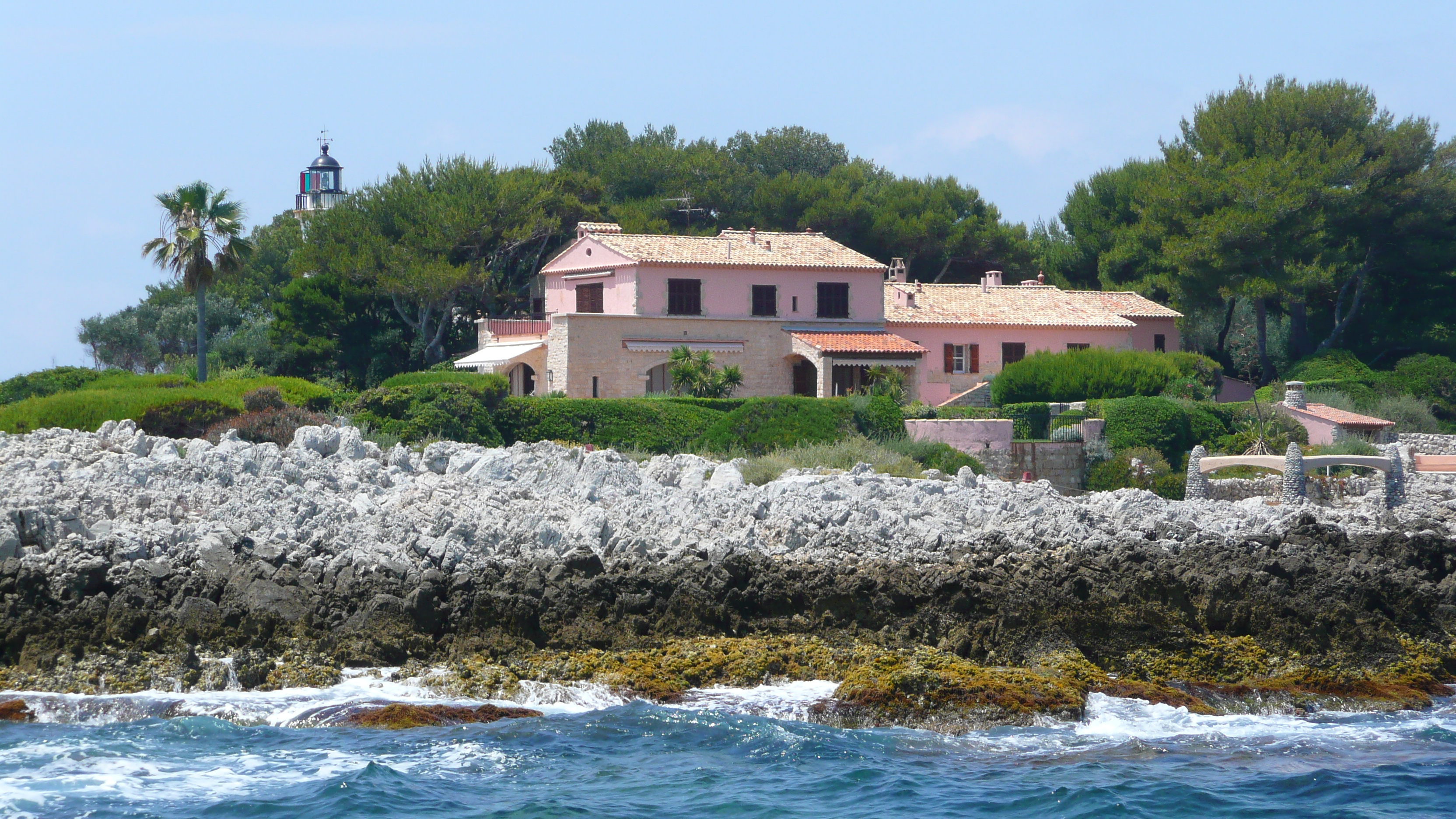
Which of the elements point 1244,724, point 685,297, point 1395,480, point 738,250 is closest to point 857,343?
point 738,250

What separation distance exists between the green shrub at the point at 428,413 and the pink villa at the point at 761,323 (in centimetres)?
994

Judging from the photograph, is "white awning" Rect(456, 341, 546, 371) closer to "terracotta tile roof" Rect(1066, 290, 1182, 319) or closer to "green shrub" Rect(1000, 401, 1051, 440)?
"green shrub" Rect(1000, 401, 1051, 440)

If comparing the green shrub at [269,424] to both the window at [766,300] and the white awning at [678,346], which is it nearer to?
the white awning at [678,346]

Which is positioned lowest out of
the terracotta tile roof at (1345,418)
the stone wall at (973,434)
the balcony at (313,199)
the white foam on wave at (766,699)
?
the white foam on wave at (766,699)

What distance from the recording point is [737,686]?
14.8 m

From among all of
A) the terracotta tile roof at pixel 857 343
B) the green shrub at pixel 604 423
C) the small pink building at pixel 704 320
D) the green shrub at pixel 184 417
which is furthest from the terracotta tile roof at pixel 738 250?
the green shrub at pixel 184 417

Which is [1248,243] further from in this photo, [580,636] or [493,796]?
[493,796]

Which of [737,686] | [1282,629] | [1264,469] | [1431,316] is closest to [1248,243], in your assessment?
[1431,316]

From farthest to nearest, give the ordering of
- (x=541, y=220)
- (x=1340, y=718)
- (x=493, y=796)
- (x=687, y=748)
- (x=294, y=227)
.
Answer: (x=294, y=227)
(x=541, y=220)
(x=1340, y=718)
(x=687, y=748)
(x=493, y=796)

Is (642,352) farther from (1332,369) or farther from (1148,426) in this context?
(1332,369)

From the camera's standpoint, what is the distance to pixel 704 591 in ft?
53.5

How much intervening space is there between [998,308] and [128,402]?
93.8 ft

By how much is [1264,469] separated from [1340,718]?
16.6 metres

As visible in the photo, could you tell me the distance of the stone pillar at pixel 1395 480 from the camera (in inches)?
967
